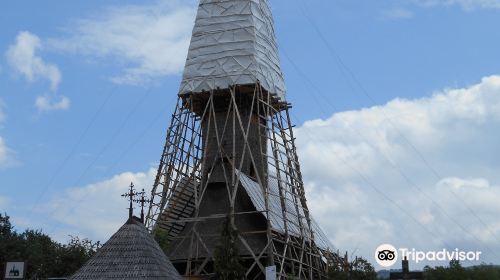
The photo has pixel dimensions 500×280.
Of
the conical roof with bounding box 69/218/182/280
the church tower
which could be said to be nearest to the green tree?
the conical roof with bounding box 69/218/182/280

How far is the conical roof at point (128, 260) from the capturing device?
102 feet

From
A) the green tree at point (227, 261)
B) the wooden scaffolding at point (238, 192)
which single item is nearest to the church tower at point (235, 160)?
the wooden scaffolding at point (238, 192)

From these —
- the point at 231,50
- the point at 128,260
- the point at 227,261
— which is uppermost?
the point at 231,50

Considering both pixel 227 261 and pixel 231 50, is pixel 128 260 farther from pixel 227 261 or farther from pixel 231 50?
pixel 231 50

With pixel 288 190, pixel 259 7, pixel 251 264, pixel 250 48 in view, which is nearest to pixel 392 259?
pixel 251 264

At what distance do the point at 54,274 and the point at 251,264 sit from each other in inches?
636

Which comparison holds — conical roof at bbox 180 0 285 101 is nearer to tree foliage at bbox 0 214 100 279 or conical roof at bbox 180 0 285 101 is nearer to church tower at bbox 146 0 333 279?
church tower at bbox 146 0 333 279

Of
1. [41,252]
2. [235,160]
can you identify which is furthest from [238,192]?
[41,252]

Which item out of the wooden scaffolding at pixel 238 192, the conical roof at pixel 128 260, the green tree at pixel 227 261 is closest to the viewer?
the conical roof at pixel 128 260

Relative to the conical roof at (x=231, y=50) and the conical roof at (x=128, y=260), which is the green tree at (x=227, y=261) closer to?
the conical roof at (x=128, y=260)

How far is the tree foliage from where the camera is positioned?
50.3 meters

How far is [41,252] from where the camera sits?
54625 millimetres

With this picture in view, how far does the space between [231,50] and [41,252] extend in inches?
809

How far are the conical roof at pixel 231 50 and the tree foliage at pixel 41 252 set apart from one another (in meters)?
15.2
